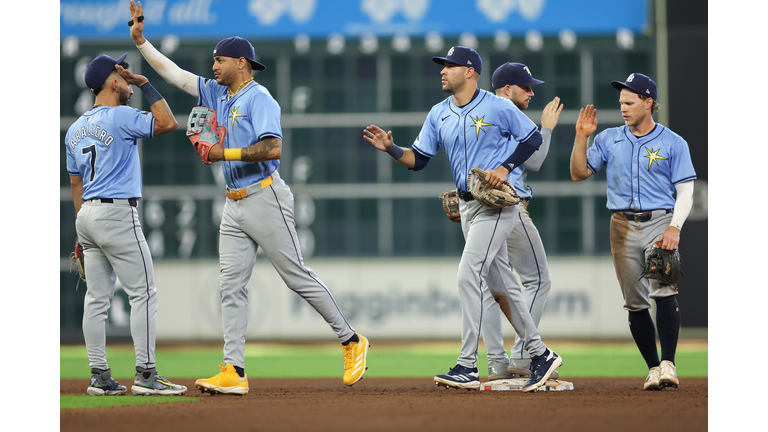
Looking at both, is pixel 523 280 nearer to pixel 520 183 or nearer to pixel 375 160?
pixel 520 183

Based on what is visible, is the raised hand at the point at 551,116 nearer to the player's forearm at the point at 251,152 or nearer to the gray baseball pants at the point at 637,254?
the gray baseball pants at the point at 637,254

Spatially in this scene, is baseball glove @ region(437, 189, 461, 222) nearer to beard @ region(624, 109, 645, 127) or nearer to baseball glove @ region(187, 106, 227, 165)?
beard @ region(624, 109, 645, 127)

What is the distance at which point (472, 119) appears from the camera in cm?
464

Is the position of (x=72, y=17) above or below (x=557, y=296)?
above

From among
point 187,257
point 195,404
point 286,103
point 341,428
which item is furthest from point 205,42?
point 341,428

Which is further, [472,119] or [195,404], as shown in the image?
[472,119]

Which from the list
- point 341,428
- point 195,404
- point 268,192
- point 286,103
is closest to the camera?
point 341,428

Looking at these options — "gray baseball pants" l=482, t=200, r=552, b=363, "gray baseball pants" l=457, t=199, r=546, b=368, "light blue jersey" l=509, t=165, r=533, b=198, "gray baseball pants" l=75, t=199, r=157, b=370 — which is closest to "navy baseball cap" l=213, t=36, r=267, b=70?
"gray baseball pants" l=75, t=199, r=157, b=370

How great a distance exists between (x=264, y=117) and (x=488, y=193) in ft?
4.26

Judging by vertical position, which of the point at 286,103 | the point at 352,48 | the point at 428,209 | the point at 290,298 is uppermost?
the point at 352,48

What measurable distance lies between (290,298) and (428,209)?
2.36 m

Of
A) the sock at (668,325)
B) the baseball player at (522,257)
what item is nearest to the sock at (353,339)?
the baseball player at (522,257)

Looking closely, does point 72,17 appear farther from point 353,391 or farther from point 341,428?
point 341,428

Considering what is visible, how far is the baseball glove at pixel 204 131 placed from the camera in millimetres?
4391
